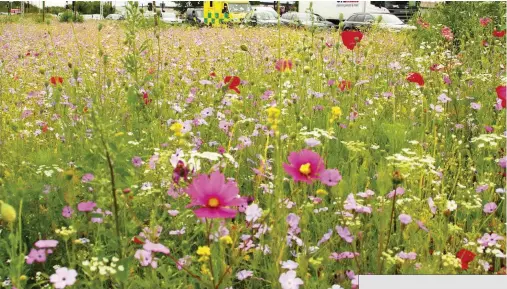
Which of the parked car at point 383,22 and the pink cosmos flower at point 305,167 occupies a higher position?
the parked car at point 383,22

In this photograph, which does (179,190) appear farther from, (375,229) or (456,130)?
(456,130)

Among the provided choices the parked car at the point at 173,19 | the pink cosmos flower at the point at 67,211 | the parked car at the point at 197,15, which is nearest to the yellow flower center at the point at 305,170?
the pink cosmos flower at the point at 67,211

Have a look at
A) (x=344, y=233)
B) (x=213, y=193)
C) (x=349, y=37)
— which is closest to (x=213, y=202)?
(x=213, y=193)

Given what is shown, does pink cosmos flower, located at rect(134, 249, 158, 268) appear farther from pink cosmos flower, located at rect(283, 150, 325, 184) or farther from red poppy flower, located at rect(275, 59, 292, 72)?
red poppy flower, located at rect(275, 59, 292, 72)

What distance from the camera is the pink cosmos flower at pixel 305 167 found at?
1358mm

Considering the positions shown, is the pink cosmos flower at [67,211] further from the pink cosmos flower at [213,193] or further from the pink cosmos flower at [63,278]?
the pink cosmos flower at [213,193]

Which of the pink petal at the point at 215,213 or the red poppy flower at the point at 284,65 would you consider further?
the red poppy flower at the point at 284,65

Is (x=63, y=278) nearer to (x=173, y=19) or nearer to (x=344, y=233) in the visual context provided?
(x=344, y=233)

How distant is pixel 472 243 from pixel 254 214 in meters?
0.58

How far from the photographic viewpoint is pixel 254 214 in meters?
→ 1.36

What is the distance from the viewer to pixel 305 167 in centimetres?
137

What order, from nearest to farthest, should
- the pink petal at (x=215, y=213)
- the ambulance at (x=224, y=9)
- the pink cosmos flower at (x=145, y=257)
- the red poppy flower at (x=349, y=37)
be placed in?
the pink petal at (x=215, y=213), the pink cosmos flower at (x=145, y=257), the red poppy flower at (x=349, y=37), the ambulance at (x=224, y=9)

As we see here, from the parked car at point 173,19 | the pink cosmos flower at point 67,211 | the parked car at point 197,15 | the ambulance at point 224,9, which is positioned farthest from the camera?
the parked car at point 197,15

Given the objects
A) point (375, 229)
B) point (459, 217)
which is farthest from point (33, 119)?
point (459, 217)
